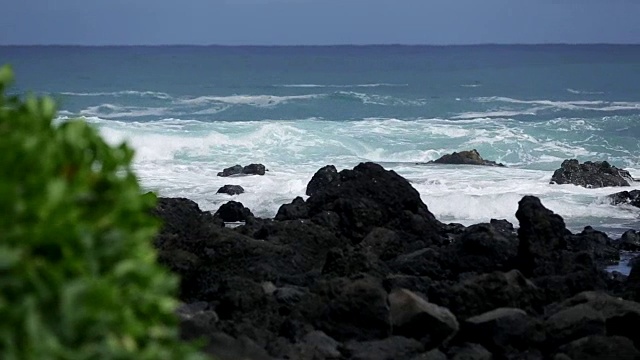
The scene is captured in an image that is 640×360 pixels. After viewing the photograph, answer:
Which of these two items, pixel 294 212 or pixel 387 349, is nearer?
pixel 387 349

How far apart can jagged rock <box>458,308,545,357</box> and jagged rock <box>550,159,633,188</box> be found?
1535cm

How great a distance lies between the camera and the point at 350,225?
42.5ft

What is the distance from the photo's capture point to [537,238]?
11.2m

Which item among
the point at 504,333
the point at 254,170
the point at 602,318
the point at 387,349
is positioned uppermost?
the point at 254,170

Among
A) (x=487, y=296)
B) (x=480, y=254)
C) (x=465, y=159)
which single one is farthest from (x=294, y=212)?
(x=465, y=159)

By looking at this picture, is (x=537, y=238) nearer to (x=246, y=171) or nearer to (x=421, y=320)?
(x=421, y=320)

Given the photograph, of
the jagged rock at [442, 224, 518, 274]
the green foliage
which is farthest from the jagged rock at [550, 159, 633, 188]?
the green foliage

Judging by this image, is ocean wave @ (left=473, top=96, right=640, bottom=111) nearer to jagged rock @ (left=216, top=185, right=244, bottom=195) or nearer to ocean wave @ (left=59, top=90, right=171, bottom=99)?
ocean wave @ (left=59, top=90, right=171, bottom=99)

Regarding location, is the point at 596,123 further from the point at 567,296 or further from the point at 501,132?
the point at 567,296

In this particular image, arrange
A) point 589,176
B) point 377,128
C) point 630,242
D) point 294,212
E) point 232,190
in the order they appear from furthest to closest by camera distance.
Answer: point 377,128 < point 589,176 < point 232,190 < point 630,242 < point 294,212

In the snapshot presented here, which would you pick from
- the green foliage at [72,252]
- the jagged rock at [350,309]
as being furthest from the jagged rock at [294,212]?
the green foliage at [72,252]

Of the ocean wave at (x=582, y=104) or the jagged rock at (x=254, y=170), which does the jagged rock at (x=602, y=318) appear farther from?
the ocean wave at (x=582, y=104)

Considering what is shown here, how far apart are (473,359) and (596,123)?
34668mm

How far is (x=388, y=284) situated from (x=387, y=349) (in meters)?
2.18
